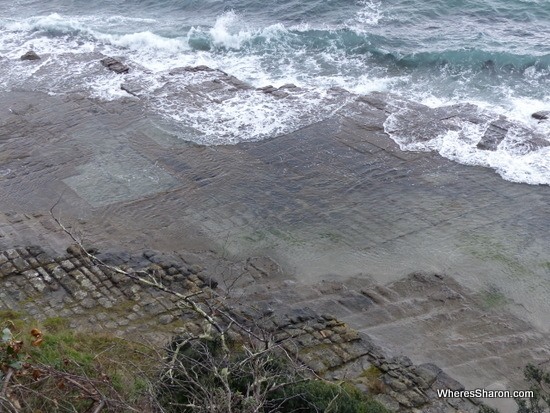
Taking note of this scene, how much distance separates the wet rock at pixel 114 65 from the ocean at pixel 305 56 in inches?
14.8

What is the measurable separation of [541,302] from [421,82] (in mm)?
12901

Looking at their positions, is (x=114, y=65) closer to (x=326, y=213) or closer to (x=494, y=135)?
(x=326, y=213)

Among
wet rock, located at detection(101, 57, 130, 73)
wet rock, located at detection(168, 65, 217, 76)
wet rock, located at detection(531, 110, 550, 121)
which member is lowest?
wet rock, located at detection(531, 110, 550, 121)

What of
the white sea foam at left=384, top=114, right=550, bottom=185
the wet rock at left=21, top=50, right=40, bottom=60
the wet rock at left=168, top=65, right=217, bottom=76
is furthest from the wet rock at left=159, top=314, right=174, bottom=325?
the wet rock at left=21, top=50, right=40, bottom=60

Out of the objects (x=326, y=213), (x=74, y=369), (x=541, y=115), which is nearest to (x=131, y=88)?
(x=326, y=213)

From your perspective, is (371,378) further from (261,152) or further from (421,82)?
(421,82)

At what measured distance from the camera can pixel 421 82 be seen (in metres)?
25.3

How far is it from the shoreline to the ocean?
135cm

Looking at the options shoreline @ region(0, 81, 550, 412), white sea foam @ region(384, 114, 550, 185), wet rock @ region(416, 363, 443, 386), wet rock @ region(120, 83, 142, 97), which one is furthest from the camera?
wet rock @ region(120, 83, 142, 97)

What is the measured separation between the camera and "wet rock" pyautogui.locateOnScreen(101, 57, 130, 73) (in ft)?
88.0

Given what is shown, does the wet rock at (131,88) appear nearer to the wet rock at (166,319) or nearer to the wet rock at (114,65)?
the wet rock at (114,65)

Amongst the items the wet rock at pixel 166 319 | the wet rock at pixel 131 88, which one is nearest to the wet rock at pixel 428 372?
the wet rock at pixel 166 319

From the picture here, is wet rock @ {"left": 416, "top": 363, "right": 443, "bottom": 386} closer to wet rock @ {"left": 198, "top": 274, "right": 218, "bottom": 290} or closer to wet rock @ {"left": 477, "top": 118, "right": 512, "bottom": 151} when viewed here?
wet rock @ {"left": 198, "top": 274, "right": 218, "bottom": 290}

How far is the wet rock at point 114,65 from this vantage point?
26.8 meters
